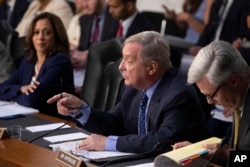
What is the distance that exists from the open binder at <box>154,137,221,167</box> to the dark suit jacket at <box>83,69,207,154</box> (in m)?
0.35

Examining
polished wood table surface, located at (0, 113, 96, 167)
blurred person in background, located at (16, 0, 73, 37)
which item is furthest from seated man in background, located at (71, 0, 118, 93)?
polished wood table surface, located at (0, 113, 96, 167)

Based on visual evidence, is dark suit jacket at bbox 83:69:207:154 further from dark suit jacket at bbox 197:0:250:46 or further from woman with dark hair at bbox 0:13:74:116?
dark suit jacket at bbox 197:0:250:46

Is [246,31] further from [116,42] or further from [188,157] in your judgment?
[188,157]

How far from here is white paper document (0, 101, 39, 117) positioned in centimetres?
361

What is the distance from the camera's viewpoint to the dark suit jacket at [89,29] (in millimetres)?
5402

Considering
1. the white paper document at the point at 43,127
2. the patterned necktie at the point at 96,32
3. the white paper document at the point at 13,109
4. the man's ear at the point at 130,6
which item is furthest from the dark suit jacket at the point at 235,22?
the white paper document at the point at 43,127

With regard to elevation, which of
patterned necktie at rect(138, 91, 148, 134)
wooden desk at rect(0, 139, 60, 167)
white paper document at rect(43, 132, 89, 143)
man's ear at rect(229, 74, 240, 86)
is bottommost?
white paper document at rect(43, 132, 89, 143)

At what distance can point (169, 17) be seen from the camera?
5957 mm

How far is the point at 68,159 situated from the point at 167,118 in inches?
24.4

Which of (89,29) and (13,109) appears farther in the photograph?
(89,29)

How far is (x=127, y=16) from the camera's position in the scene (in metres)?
5.22

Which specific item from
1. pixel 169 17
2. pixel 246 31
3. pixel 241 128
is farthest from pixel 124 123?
pixel 169 17

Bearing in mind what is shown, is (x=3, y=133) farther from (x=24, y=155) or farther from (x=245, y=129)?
(x=245, y=129)

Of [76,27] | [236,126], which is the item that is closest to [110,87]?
[236,126]
